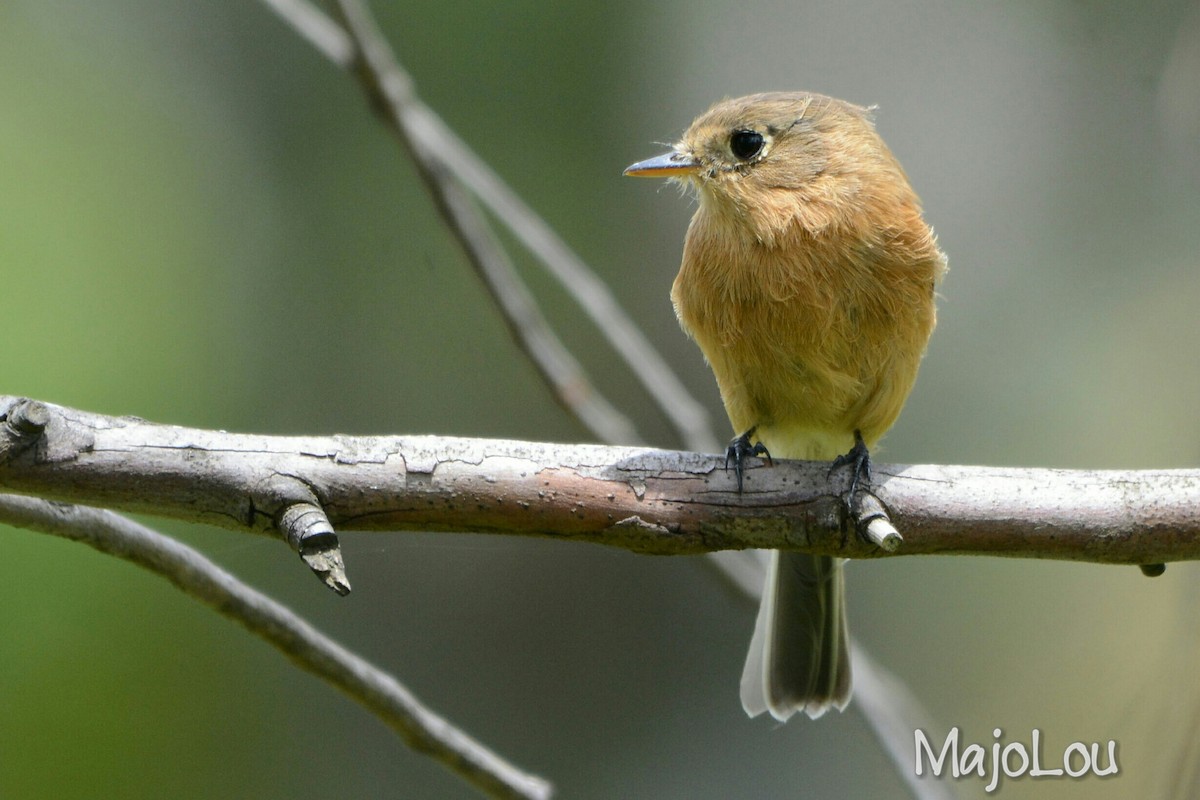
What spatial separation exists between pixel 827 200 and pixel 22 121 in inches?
170

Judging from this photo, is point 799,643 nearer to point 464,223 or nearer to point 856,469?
point 856,469

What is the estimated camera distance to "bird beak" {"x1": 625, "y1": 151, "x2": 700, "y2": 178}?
3271 millimetres

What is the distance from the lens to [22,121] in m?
5.53

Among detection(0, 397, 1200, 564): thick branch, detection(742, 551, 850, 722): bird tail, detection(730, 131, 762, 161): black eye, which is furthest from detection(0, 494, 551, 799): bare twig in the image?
detection(730, 131, 762, 161): black eye

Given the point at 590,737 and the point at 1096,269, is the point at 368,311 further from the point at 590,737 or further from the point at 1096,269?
the point at 1096,269

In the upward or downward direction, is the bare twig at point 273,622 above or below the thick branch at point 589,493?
below

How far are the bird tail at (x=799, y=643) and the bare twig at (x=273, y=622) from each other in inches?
46.3

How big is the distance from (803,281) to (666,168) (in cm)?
54

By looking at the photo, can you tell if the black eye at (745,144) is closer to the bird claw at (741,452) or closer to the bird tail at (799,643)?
the bird claw at (741,452)

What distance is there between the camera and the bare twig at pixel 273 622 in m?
2.29

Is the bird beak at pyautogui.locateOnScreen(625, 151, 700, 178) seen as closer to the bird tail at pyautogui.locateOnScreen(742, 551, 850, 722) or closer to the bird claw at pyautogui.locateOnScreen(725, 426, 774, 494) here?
the bird claw at pyautogui.locateOnScreen(725, 426, 774, 494)

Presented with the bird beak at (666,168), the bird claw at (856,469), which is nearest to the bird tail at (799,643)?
the bird claw at (856,469)

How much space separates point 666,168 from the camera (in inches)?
129

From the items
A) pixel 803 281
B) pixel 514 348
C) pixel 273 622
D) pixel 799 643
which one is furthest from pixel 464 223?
pixel 514 348
